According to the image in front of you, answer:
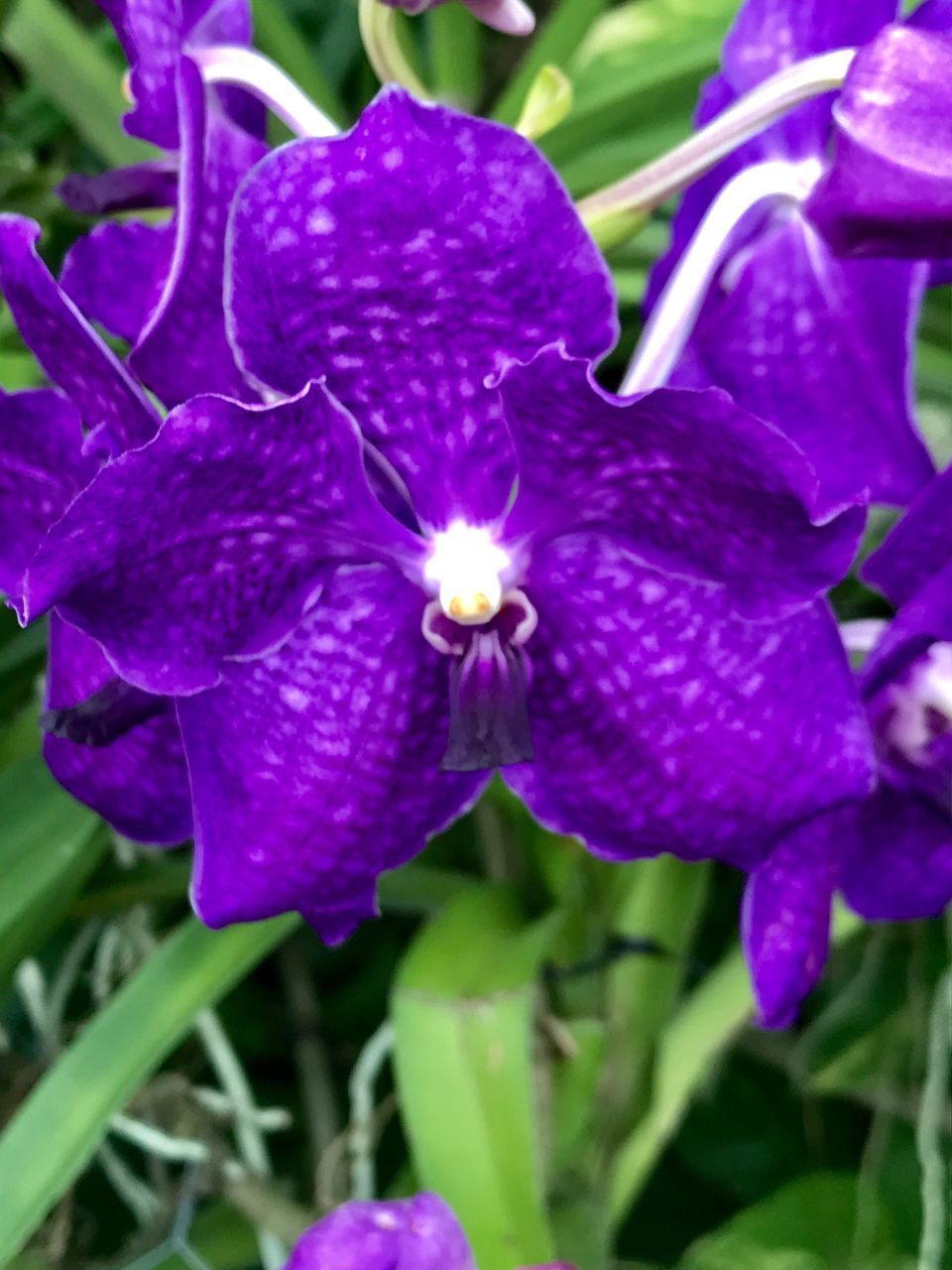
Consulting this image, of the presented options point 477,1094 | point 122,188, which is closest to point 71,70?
point 122,188

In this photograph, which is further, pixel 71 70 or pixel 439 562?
pixel 71 70

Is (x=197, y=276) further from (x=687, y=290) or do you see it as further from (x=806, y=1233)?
(x=806, y=1233)

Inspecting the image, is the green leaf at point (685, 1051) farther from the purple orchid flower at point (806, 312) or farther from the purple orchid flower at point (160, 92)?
the purple orchid flower at point (160, 92)

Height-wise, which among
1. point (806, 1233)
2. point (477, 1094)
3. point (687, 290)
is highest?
point (687, 290)

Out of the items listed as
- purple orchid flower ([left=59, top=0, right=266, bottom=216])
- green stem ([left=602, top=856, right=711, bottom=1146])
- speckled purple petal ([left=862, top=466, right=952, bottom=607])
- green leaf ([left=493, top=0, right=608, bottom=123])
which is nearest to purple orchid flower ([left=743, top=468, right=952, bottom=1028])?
speckled purple petal ([left=862, top=466, right=952, bottom=607])

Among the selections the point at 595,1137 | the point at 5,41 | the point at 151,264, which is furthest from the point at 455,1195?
the point at 5,41

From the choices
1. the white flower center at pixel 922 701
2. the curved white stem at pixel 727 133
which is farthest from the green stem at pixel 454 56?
the white flower center at pixel 922 701

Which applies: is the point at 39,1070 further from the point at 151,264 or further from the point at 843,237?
the point at 843,237
